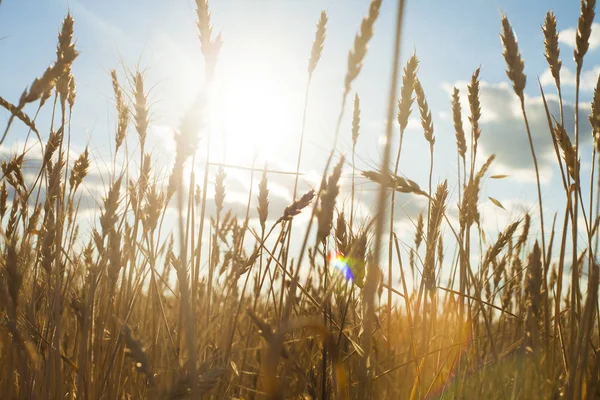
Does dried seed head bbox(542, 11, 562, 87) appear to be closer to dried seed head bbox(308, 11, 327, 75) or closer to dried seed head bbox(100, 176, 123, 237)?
dried seed head bbox(308, 11, 327, 75)

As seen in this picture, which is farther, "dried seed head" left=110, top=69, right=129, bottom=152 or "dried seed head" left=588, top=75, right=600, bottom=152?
"dried seed head" left=110, top=69, right=129, bottom=152

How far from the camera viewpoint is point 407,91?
191 cm

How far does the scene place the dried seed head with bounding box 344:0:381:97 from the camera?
3.51ft

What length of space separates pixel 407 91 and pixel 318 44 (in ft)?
1.32

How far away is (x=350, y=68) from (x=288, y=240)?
43.3 inches

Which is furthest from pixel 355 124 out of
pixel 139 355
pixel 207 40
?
pixel 139 355

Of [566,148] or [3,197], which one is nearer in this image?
[566,148]

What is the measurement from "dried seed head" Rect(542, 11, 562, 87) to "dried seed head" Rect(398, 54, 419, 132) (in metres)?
0.46

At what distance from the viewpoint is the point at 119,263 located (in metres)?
1.65

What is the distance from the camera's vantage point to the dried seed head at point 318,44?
1893mm

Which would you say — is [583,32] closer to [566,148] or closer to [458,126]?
[566,148]

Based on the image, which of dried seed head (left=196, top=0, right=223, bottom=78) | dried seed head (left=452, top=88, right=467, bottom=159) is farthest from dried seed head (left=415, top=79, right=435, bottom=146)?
A: dried seed head (left=196, top=0, right=223, bottom=78)

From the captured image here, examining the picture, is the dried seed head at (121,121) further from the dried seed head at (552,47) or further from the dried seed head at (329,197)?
the dried seed head at (552,47)

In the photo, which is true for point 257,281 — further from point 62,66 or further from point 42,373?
point 62,66
